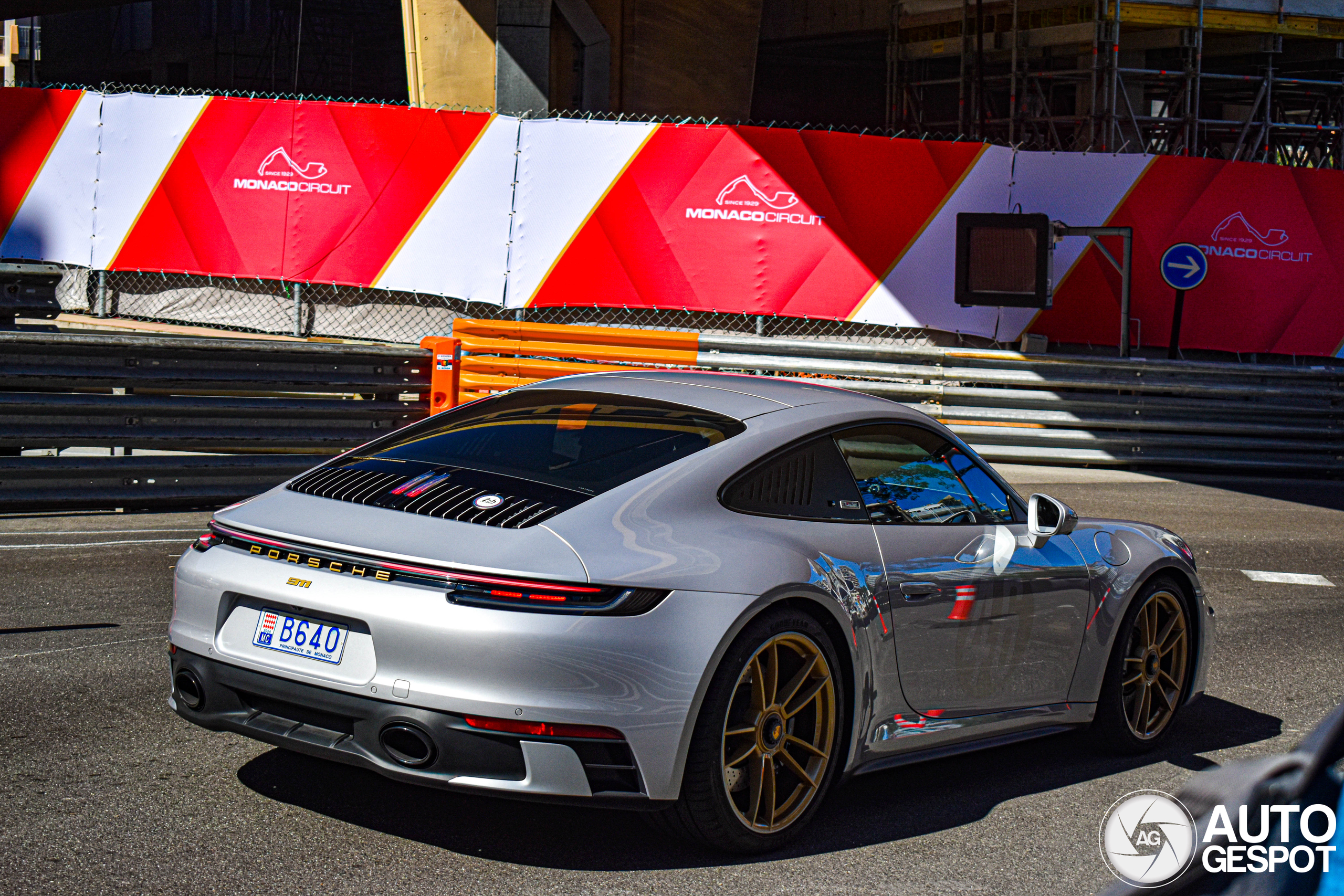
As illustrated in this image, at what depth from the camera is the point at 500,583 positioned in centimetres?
362

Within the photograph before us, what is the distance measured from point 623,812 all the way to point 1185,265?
12387 millimetres

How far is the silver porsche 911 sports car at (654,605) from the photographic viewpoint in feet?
11.8

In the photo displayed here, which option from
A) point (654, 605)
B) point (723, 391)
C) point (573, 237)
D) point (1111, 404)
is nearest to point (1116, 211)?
point (1111, 404)

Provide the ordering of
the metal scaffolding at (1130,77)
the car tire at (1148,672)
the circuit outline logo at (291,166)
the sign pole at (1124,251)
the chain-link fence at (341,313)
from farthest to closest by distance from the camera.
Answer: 1. the metal scaffolding at (1130,77)
2. the circuit outline logo at (291,166)
3. the chain-link fence at (341,313)
4. the sign pole at (1124,251)
5. the car tire at (1148,672)

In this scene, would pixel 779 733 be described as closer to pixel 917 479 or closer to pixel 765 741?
pixel 765 741

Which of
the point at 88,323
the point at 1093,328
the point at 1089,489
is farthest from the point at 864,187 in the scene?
the point at 88,323

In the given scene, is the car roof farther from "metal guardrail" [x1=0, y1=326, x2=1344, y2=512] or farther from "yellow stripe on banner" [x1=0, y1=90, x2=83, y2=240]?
"yellow stripe on banner" [x1=0, y1=90, x2=83, y2=240]

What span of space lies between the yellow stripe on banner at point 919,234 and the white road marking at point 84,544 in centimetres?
791

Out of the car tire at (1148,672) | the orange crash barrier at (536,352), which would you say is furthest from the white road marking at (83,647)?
the orange crash barrier at (536,352)

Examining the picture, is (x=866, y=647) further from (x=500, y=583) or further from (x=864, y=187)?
(x=864, y=187)

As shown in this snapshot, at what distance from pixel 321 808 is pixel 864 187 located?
38.0 feet

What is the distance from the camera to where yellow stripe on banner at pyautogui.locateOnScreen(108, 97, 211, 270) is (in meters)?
16.2

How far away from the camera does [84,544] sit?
27.9 ft

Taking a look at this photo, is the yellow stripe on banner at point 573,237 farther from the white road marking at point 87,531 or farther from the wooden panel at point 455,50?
the wooden panel at point 455,50
